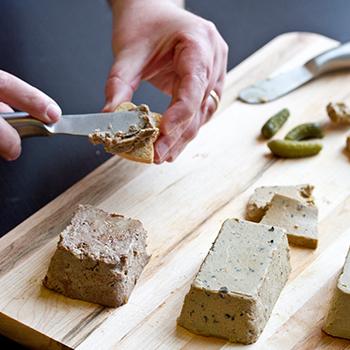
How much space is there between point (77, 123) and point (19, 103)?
0.17 m

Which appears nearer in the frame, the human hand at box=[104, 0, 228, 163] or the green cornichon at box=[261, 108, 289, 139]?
the human hand at box=[104, 0, 228, 163]

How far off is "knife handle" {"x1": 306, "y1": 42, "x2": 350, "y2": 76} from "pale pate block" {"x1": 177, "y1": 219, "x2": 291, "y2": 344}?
1.00 metres

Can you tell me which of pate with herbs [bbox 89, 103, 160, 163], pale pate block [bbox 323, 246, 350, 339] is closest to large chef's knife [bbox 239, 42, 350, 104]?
pate with herbs [bbox 89, 103, 160, 163]

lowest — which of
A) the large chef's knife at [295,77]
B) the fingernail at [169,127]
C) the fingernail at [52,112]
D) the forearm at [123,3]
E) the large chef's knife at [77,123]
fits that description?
the large chef's knife at [295,77]

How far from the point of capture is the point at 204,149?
8.70 ft

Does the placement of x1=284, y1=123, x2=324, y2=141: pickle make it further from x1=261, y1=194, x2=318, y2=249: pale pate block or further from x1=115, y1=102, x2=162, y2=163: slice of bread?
x1=115, y1=102, x2=162, y2=163: slice of bread

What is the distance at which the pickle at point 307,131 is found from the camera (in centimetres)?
269

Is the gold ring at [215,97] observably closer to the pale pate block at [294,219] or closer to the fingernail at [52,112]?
the pale pate block at [294,219]

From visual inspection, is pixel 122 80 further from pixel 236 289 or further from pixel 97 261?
pixel 236 289

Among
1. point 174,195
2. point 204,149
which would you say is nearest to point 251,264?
point 174,195

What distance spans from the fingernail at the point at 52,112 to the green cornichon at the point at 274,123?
76 cm

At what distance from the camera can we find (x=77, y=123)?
7.38ft

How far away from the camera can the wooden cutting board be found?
2.03 meters

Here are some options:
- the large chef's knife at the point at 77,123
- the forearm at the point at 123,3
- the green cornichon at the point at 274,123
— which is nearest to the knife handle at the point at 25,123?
the large chef's knife at the point at 77,123
